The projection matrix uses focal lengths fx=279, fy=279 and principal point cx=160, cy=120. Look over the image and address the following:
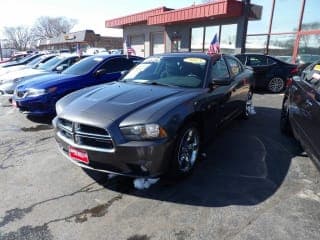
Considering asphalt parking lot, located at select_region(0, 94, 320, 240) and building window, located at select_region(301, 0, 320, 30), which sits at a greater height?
building window, located at select_region(301, 0, 320, 30)

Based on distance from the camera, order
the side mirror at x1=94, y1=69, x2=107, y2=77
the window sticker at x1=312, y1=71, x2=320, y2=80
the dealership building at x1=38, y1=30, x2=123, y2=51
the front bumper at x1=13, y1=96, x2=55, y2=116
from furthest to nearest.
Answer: the dealership building at x1=38, y1=30, x2=123, y2=51
the side mirror at x1=94, y1=69, x2=107, y2=77
the front bumper at x1=13, y1=96, x2=55, y2=116
the window sticker at x1=312, y1=71, x2=320, y2=80

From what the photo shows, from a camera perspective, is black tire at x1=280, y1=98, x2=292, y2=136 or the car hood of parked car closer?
the car hood of parked car

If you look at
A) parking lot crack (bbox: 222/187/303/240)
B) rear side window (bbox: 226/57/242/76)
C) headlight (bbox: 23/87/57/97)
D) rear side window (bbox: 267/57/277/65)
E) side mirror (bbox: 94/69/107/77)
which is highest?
rear side window (bbox: 226/57/242/76)

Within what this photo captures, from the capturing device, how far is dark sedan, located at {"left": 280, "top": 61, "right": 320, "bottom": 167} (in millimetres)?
3285

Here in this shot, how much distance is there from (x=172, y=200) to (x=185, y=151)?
663 millimetres

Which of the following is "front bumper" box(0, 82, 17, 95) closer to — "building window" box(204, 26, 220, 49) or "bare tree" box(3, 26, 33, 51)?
"building window" box(204, 26, 220, 49)

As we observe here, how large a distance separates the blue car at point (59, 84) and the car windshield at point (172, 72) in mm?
2093

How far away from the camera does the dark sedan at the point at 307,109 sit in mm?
3285

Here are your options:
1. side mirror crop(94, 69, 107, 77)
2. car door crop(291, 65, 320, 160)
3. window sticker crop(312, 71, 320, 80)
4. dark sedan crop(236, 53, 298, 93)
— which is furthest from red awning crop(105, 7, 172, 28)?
window sticker crop(312, 71, 320, 80)

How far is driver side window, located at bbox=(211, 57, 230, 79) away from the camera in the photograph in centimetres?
431

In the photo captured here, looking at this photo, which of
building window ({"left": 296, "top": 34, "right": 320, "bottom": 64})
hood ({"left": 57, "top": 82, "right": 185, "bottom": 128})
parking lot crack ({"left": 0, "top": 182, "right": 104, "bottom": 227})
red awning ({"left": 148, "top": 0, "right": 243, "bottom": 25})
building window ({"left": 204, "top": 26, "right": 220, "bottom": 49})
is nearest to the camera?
parking lot crack ({"left": 0, "top": 182, "right": 104, "bottom": 227})

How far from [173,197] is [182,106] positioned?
106 centimetres

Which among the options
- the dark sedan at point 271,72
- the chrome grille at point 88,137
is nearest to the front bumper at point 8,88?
the chrome grille at point 88,137

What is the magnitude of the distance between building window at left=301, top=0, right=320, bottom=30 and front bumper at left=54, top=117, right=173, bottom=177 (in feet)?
37.3
